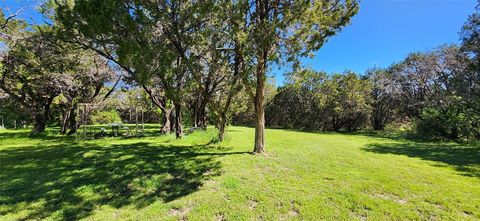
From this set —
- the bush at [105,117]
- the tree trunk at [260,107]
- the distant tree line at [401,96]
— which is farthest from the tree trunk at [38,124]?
the distant tree line at [401,96]

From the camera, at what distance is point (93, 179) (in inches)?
226

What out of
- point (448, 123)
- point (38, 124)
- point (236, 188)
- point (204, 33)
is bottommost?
point (236, 188)

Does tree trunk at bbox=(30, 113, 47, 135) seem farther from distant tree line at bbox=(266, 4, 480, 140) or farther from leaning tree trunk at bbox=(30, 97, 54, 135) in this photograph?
distant tree line at bbox=(266, 4, 480, 140)

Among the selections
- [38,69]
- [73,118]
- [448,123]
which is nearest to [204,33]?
[38,69]

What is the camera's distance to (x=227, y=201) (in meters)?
4.56

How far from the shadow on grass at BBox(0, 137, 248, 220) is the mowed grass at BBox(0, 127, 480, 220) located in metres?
0.02

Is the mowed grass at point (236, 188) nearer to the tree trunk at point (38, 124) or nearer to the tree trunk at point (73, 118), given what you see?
the tree trunk at point (38, 124)

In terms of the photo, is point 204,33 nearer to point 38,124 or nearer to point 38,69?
point 38,69

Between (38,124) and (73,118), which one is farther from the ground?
(73,118)

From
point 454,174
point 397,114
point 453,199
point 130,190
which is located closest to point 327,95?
point 397,114

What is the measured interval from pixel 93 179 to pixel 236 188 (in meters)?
3.37

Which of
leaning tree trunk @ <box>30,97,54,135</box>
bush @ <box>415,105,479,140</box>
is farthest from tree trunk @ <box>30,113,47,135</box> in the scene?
bush @ <box>415,105,479,140</box>

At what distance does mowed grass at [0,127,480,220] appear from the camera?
4.11m

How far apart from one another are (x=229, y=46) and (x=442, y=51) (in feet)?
65.4
